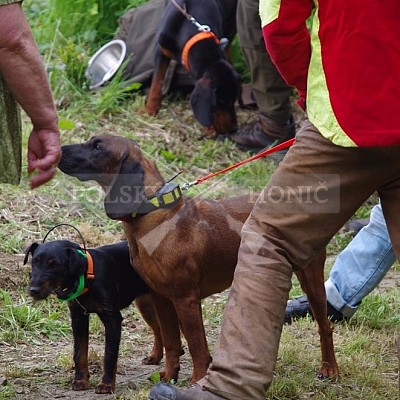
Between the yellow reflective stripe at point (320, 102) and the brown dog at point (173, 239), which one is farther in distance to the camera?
the brown dog at point (173, 239)

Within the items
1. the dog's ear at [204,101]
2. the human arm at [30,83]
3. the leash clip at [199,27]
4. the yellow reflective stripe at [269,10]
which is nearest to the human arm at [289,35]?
the yellow reflective stripe at [269,10]

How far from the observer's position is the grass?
14.5 ft

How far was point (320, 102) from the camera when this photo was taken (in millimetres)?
3318

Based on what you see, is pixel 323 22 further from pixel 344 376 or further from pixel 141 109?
pixel 141 109

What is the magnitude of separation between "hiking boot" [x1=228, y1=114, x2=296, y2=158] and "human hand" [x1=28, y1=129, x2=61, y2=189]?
4464 mm

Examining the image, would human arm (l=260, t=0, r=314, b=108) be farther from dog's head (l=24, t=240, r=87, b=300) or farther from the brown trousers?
dog's head (l=24, t=240, r=87, b=300)

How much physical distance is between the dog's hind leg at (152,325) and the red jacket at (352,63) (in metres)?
1.72

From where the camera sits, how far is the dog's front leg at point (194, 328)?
163 inches

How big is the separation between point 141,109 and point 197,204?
3.90 meters

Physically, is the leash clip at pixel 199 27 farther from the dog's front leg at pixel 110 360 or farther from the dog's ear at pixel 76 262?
the dog's front leg at pixel 110 360

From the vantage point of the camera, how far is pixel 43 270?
165 inches

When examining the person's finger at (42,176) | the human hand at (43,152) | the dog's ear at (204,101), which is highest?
the human hand at (43,152)


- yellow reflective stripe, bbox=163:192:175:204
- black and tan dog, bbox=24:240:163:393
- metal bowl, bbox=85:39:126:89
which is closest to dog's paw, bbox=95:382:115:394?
black and tan dog, bbox=24:240:163:393

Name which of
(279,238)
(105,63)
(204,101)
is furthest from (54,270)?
(105,63)
